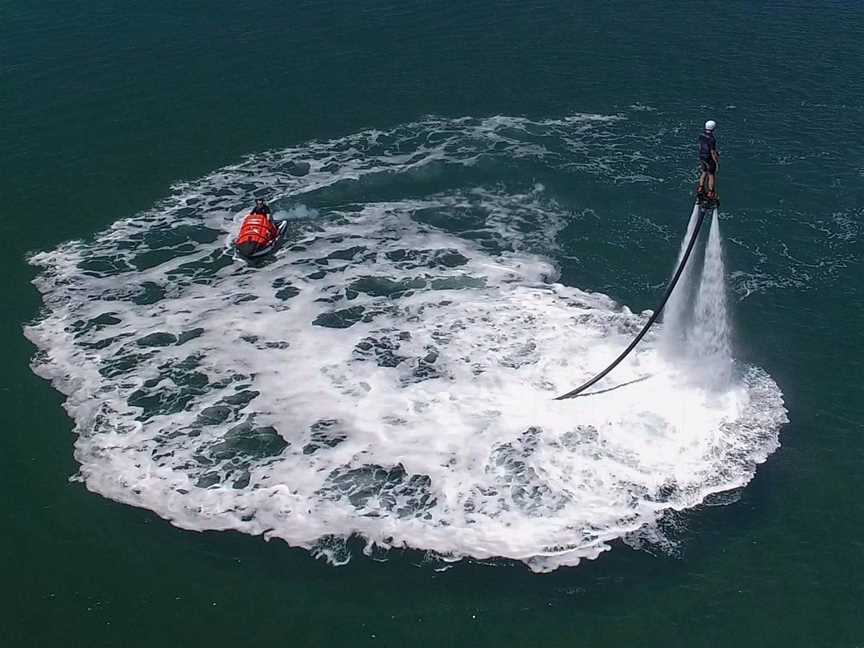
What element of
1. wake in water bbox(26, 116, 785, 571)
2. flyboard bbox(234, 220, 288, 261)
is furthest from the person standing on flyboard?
flyboard bbox(234, 220, 288, 261)

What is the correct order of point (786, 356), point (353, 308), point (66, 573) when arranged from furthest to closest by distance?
1. point (353, 308)
2. point (786, 356)
3. point (66, 573)

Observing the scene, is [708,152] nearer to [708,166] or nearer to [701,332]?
[708,166]

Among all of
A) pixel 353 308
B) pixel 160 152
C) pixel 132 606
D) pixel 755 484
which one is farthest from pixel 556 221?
pixel 132 606

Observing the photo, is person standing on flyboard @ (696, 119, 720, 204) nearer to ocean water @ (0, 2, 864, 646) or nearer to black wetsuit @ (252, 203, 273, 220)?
ocean water @ (0, 2, 864, 646)

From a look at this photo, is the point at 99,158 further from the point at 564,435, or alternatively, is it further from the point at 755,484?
the point at 755,484

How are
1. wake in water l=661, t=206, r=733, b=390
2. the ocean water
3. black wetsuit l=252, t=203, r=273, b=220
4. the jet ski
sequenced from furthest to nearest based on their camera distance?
black wetsuit l=252, t=203, r=273, b=220
the jet ski
wake in water l=661, t=206, r=733, b=390
the ocean water

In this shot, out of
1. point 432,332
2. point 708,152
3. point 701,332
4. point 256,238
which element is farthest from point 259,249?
point 708,152

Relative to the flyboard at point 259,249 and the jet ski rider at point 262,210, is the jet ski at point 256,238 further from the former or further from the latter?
the jet ski rider at point 262,210

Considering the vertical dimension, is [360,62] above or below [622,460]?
above
